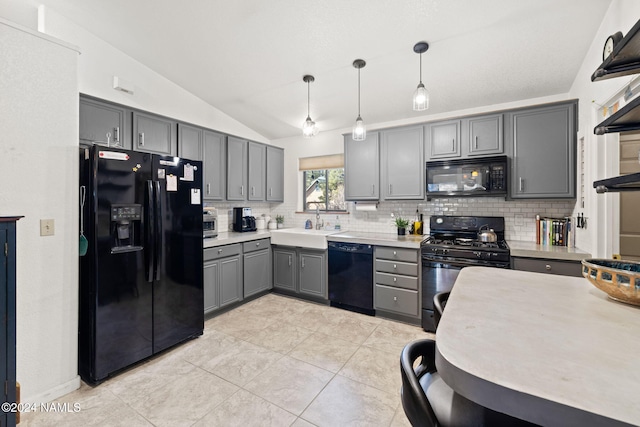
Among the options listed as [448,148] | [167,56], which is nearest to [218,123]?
[167,56]

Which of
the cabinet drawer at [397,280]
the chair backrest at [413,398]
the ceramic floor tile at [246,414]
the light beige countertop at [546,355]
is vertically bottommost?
the ceramic floor tile at [246,414]

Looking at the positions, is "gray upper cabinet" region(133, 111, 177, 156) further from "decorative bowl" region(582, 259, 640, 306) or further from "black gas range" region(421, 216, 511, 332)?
"decorative bowl" region(582, 259, 640, 306)

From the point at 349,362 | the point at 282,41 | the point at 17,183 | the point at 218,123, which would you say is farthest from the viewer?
the point at 218,123

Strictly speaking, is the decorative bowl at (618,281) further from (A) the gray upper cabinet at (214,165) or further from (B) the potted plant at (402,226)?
(A) the gray upper cabinet at (214,165)

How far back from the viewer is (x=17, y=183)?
1847mm

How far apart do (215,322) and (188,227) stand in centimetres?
121

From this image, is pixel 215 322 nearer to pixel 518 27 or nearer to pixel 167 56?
pixel 167 56

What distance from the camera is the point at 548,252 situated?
2525 millimetres

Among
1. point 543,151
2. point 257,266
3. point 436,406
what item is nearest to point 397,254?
point 543,151

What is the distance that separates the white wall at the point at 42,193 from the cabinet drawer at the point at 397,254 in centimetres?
282

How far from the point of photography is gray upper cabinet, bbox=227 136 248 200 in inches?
153

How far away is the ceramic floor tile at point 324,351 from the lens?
7.84ft

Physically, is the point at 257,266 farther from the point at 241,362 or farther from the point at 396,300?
the point at 396,300

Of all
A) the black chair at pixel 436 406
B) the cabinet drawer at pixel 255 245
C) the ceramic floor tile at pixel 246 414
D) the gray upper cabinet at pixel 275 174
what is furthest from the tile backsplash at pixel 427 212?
the black chair at pixel 436 406
